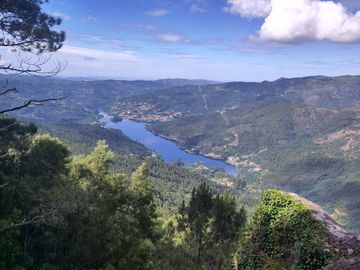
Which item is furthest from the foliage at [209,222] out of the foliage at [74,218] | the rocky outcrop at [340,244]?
the rocky outcrop at [340,244]

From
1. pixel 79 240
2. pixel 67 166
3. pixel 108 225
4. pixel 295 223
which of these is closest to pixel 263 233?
pixel 295 223

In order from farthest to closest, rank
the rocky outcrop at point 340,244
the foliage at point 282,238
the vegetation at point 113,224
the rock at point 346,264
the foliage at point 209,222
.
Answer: the foliage at point 209,222
the vegetation at point 113,224
the foliage at point 282,238
the rocky outcrop at point 340,244
the rock at point 346,264

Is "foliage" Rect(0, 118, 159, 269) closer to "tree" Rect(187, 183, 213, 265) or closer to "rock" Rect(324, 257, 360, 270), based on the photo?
"tree" Rect(187, 183, 213, 265)

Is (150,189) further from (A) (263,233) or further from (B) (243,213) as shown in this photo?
(A) (263,233)

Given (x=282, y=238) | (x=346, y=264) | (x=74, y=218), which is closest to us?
(x=346, y=264)

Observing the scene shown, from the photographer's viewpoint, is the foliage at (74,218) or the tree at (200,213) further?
the tree at (200,213)

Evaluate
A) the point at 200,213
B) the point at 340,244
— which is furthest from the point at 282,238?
the point at 200,213

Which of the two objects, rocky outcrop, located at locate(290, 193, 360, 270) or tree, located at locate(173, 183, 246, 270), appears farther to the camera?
tree, located at locate(173, 183, 246, 270)

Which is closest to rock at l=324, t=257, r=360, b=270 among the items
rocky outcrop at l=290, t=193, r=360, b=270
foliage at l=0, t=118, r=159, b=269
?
rocky outcrop at l=290, t=193, r=360, b=270

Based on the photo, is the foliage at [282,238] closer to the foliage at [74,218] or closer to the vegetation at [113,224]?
the vegetation at [113,224]

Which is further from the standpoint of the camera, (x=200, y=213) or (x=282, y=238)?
(x=200, y=213)

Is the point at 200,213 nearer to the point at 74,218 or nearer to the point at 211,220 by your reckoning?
the point at 211,220
